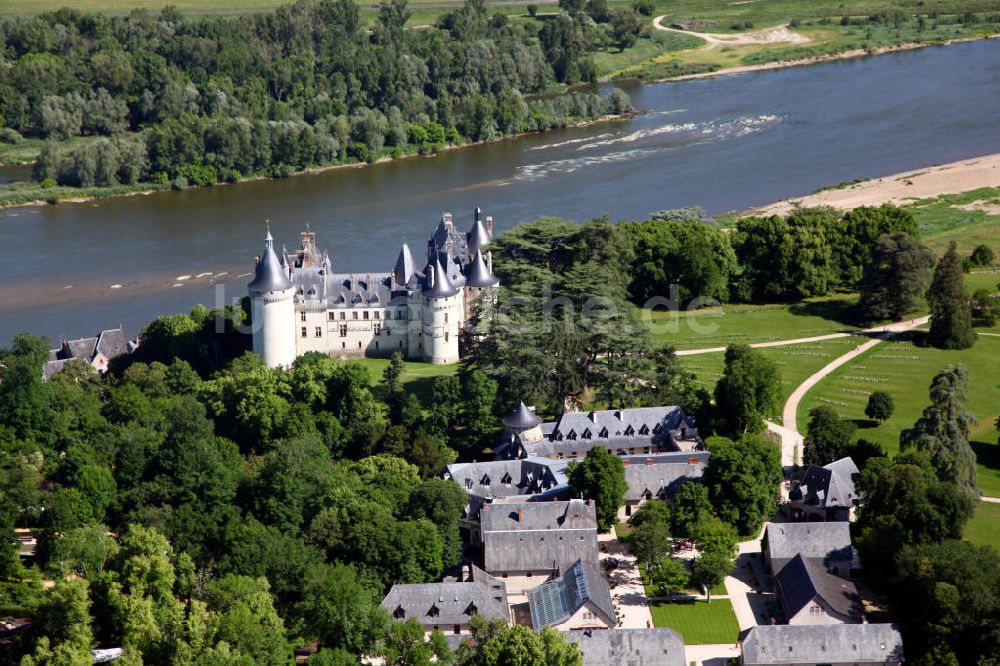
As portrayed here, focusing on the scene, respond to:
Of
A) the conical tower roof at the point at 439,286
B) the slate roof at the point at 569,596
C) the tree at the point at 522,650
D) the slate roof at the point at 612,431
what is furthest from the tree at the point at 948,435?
the conical tower roof at the point at 439,286

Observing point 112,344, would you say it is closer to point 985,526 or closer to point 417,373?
point 417,373

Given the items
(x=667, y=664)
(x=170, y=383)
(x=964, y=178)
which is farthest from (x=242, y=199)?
(x=667, y=664)

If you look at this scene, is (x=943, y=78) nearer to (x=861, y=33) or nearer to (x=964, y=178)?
(x=861, y=33)

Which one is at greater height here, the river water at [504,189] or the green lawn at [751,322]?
the river water at [504,189]

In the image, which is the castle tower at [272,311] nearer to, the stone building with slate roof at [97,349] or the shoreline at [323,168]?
the stone building with slate roof at [97,349]

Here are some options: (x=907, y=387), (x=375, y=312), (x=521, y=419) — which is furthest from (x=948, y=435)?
(x=375, y=312)

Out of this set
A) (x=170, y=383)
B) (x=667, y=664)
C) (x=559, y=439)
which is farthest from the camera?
(x=170, y=383)
